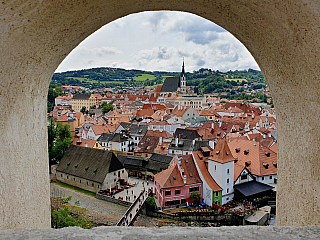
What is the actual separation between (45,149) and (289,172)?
87.2 inches

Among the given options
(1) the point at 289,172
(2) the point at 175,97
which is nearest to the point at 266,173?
(1) the point at 289,172

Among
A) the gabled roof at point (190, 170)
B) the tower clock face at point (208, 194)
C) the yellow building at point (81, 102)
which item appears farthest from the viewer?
the yellow building at point (81, 102)

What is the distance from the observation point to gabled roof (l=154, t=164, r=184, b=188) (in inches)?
802

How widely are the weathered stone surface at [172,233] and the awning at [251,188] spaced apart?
795 inches

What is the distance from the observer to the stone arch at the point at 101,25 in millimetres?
1844

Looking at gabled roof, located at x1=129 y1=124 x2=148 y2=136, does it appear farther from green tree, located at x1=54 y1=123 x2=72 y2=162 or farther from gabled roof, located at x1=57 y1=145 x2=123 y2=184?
gabled roof, located at x1=57 y1=145 x2=123 y2=184

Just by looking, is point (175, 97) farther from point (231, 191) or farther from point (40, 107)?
point (40, 107)

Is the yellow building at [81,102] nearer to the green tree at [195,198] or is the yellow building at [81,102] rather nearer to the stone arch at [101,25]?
the green tree at [195,198]

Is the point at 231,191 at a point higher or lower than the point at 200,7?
lower

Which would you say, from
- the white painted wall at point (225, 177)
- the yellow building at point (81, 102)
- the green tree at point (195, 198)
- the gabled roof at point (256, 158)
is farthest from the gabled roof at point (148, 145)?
the yellow building at point (81, 102)

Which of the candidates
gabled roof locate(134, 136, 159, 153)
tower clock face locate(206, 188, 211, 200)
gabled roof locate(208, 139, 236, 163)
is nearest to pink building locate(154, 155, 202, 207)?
tower clock face locate(206, 188, 211, 200)

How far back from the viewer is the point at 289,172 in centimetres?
229

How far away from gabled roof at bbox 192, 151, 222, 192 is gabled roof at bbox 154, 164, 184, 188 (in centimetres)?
189

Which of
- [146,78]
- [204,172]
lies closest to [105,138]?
[204,172]
